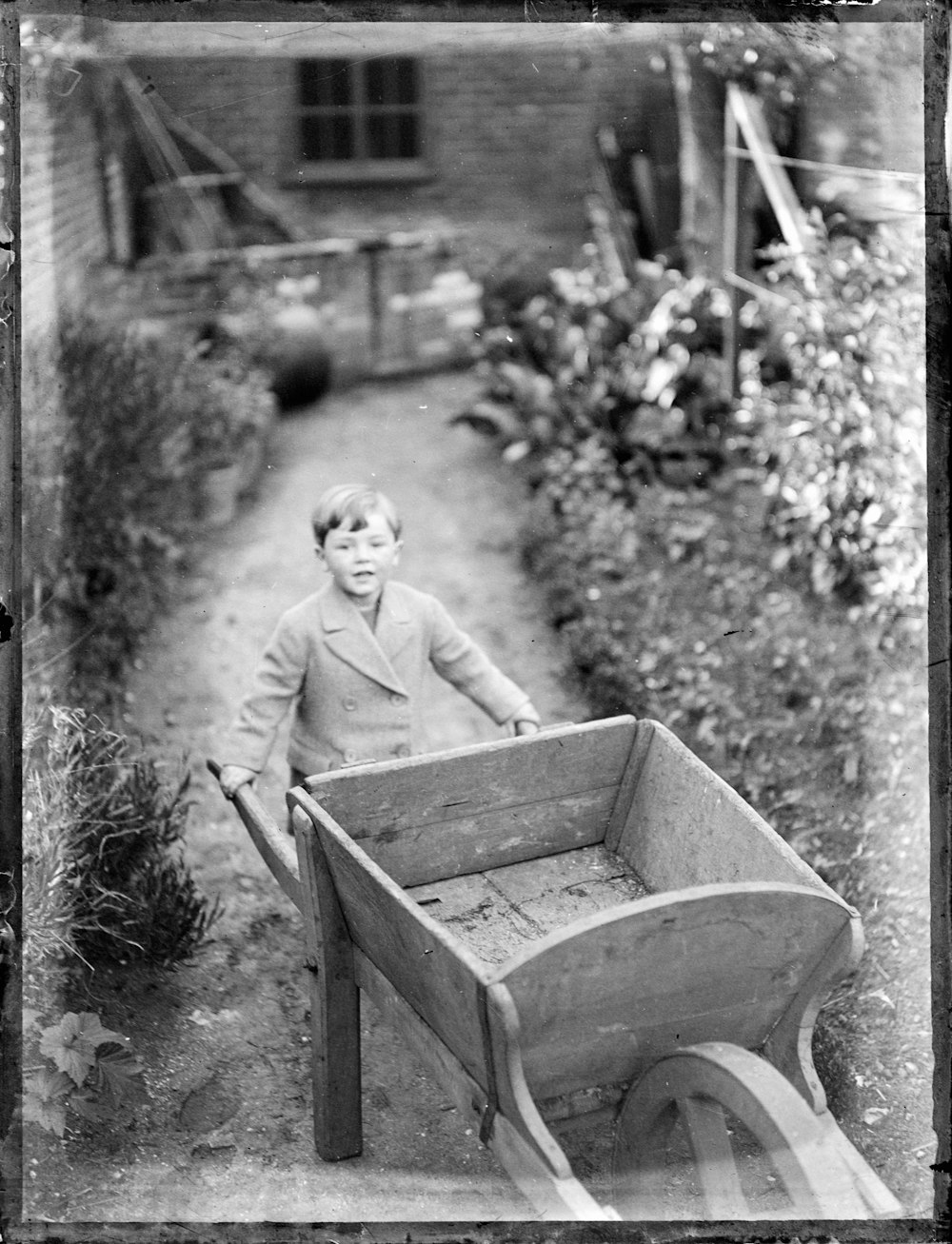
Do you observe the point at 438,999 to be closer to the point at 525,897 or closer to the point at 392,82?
the point at 525,897

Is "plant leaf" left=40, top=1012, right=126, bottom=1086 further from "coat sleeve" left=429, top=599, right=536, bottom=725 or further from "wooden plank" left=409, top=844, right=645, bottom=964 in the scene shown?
"coat sleeve" left=429, top=599, right=536, bottom=725

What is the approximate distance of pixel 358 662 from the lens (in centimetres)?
375

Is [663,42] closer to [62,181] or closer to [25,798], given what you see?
[62,181]

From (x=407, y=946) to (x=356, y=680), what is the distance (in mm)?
1202

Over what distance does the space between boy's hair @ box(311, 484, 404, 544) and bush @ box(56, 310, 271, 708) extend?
1305 mm

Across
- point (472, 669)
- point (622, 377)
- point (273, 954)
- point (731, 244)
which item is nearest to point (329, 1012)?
point (273, 954)

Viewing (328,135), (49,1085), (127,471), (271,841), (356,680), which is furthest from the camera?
(328,135)

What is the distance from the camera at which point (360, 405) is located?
793 centimetres

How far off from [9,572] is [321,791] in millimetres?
937

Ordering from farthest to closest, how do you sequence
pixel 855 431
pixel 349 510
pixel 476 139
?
1. pixel 476 139
2. pixel 855 431
3. pixel 349 510

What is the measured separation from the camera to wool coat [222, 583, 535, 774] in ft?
12.3

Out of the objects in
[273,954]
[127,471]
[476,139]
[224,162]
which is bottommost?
[273,954]

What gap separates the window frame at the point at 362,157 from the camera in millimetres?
9375

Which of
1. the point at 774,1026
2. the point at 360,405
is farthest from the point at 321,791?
the point at 360,405
